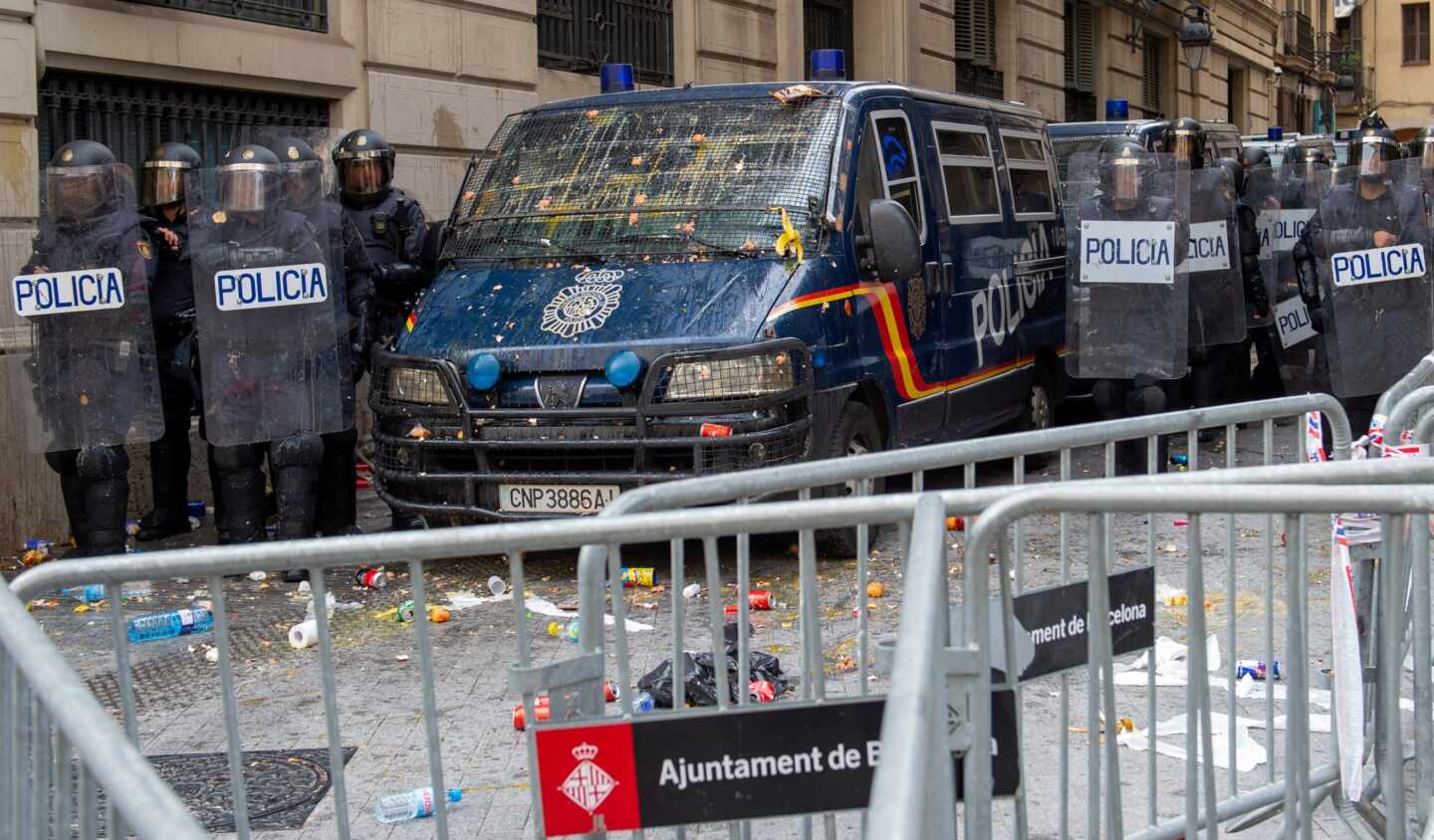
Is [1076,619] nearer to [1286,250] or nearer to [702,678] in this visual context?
[702,678]

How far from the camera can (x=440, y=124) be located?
13.3 meters

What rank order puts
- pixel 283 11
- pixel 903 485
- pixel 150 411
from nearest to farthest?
pixel 150 411
pixel 903 485
pixel 283 11

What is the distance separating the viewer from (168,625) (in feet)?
22.9

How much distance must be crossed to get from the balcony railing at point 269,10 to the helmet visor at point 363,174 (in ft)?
6.97

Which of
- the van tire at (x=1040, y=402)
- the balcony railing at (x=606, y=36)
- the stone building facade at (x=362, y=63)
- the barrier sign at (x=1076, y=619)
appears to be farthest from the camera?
the balcony railing at (x=606, y=36)

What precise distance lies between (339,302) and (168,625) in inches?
79.0

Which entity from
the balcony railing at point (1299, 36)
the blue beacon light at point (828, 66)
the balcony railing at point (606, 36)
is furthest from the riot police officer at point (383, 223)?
the balcony railing at point (1299, 36)

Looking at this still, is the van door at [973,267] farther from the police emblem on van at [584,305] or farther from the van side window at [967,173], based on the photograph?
the police emblem on van at [584,305]

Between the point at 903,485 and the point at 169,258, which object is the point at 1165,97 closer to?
the point at 903,485

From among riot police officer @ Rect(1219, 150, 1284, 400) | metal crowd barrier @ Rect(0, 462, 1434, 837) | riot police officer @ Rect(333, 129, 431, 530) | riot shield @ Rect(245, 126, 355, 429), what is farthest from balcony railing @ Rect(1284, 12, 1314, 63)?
metal crowd barrier @ Rect(0, 462, 1434, 837)

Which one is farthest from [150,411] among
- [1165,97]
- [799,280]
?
[1165,97]

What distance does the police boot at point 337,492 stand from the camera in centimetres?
898

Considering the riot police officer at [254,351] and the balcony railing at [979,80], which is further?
the balcony railing at [979,80]

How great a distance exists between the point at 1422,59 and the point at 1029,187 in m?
56.1
